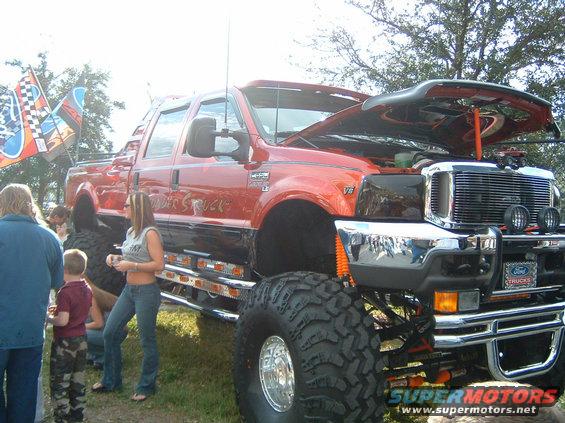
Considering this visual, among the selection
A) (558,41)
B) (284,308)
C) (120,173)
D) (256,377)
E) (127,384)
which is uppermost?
(558,41)

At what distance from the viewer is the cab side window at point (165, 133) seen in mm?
5473

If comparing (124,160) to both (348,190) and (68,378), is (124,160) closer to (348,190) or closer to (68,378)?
(68,378)

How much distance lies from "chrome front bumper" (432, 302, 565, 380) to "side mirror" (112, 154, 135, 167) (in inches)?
157

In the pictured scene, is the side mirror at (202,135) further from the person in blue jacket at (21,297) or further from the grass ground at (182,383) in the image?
the grass ground at (182,383)

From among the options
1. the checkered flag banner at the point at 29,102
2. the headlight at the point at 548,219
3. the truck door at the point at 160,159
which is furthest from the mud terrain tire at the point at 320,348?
Answer: the checkered flag banner at the point at 29,102

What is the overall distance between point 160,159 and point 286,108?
1463mm

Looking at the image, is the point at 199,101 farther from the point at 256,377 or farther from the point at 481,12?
the point at 481,12

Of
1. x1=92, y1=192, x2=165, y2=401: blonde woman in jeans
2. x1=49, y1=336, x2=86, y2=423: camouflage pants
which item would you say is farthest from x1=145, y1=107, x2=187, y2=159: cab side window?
x1=49, y1=336, x2=86, y2=423: camouflage pants

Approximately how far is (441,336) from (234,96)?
2.58 metres

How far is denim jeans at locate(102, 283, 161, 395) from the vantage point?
4516mm

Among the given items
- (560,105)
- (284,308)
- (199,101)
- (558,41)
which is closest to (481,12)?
(558,41)

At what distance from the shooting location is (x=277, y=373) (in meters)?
3.58

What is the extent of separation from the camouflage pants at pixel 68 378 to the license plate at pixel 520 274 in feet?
9.28

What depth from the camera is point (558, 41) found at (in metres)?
9.53
